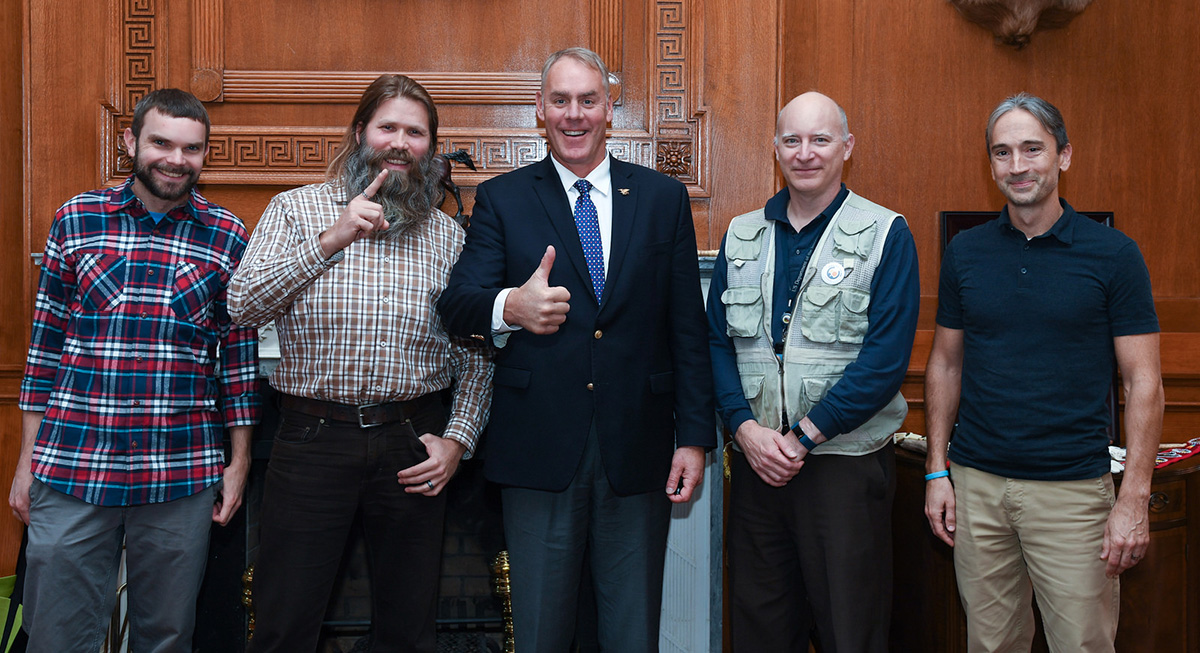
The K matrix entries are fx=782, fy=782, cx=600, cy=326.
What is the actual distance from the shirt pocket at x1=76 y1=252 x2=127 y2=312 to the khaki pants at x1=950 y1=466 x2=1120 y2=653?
2.07 m

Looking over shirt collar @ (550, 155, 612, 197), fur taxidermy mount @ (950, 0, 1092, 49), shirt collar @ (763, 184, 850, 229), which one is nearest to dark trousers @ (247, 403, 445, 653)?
shirt collar @ (550, 155, 612, 197)

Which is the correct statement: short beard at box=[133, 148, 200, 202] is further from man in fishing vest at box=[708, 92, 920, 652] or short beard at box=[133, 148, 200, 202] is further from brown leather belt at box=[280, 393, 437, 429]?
man in fishing vest at box=[708, 92, 920, 652]

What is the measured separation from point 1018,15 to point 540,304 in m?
2.39

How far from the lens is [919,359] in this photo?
9.76 feet

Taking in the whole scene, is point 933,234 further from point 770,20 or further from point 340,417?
point 340,417

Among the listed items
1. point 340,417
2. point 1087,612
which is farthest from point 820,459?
point 340,417

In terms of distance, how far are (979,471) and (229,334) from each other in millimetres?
1885

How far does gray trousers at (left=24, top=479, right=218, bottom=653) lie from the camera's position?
1.83 m

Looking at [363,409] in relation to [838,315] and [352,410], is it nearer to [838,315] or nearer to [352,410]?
[352,410]


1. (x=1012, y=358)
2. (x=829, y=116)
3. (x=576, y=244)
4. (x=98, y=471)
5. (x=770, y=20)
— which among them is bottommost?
(x=98, y=471)

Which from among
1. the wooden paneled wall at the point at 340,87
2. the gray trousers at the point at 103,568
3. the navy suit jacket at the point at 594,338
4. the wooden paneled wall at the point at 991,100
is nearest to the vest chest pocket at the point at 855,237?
the navy suit jacket at the point at 594,338

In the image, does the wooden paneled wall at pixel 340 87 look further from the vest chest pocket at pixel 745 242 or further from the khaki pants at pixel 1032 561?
the khaki pants at pixel 1032 561

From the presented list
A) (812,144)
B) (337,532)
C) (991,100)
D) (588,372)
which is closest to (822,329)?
(812,144)

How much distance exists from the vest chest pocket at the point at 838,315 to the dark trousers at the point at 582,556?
54 cm
